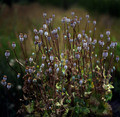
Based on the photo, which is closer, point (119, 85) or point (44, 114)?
point (44, 114)

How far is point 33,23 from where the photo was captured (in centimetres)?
475

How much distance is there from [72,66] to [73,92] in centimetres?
38

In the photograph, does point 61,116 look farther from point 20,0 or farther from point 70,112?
point 20,0

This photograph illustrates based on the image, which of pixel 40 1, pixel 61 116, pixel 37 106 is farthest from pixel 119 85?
pixel 40 1

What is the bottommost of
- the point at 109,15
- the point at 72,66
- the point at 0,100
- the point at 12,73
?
the point at 0,100

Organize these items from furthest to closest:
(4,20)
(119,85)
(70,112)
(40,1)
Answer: (40,1) < (4,20) < (119,85) < (70,112)

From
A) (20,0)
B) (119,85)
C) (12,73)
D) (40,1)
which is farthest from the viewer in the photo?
(20,0)

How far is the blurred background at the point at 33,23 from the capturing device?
112 inches

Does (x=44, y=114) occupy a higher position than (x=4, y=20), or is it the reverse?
(x=4, y=20)

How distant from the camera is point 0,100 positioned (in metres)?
2.99

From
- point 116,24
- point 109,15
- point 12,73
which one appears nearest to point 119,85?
point 12,73

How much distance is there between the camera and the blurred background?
2.84m

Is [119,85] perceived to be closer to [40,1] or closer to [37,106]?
[37,106]

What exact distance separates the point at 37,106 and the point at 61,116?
1.14ft
